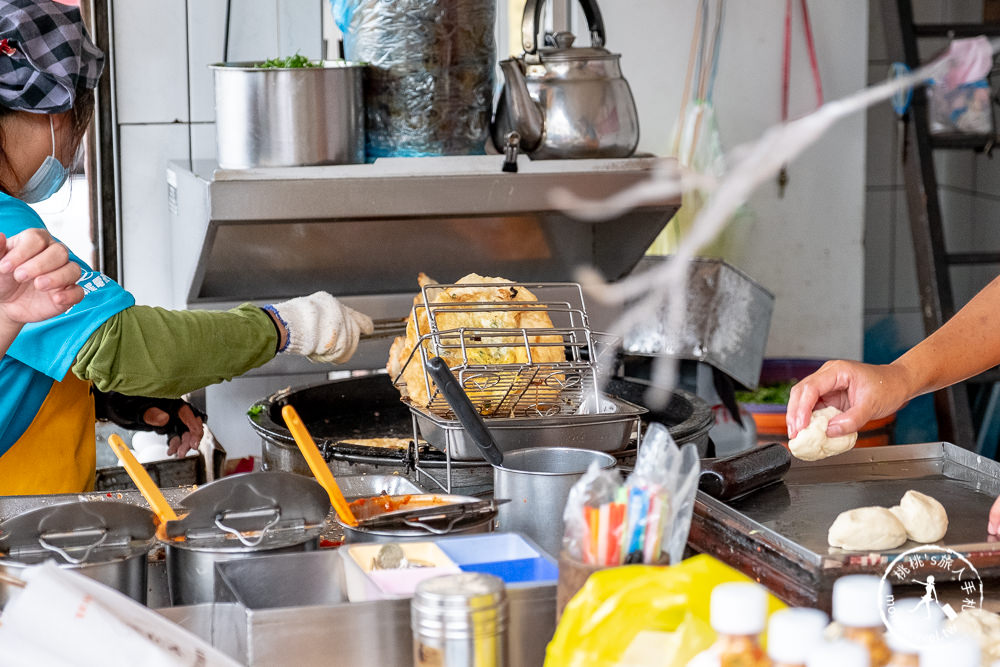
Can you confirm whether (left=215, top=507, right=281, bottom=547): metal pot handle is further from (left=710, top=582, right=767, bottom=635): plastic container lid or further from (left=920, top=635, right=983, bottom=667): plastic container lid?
(left=920, top=635, right=983, bottom=667): plastic container lid

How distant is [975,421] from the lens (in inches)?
153

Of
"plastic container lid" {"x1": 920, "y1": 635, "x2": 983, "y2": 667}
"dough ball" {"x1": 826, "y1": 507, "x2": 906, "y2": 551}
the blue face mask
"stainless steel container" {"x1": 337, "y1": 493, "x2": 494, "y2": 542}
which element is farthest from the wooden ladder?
"plastic container lid" {"x1": 920, "y1": 635, "x2": 983, "y2": 667}

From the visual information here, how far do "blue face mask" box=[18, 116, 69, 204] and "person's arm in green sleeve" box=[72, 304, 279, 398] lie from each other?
30 centimetres

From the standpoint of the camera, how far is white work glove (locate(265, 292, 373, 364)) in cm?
199

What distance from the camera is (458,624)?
36.2 inches

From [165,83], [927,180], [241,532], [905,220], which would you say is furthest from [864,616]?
[905,220]

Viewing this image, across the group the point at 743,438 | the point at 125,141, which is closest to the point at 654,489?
the point at 743,438

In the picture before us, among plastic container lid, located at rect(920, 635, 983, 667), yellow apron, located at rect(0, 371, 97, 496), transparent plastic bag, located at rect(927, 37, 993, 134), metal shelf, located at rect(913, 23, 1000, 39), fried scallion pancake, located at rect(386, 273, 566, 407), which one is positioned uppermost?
metal shelf, located at rect(913, 23, 1000, 39)

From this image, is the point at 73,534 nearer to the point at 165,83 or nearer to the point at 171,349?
the point at 171,349

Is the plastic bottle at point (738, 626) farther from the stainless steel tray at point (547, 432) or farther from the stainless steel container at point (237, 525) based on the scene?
the stainless steel tray at point (547, 432)

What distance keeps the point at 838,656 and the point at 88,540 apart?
2.79 feet

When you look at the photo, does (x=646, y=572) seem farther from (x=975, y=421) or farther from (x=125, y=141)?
(x=975, y=421)

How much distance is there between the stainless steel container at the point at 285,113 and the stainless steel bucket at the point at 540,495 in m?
1.30

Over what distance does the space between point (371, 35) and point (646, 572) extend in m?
1.91
